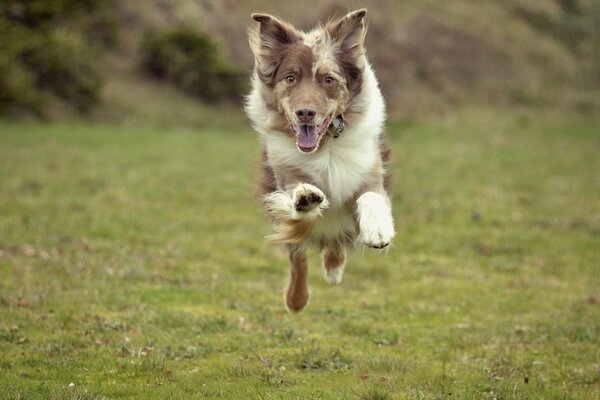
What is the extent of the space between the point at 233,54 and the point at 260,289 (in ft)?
70.9

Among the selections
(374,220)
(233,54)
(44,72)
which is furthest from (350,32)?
(233,54)

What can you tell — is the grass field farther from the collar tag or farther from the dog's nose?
the dog's nose

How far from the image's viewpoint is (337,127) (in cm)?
720

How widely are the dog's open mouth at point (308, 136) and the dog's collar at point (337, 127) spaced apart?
0.21 meters

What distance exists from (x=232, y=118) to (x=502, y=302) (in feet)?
63.8

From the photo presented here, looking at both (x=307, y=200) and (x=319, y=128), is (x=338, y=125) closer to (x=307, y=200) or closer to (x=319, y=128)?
(x=319, y=128)

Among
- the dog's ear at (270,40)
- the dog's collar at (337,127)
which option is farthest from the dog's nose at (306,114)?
the dog's ear at (270,40)

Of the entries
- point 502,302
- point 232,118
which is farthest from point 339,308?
point 232,118

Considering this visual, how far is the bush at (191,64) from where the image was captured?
28484mm

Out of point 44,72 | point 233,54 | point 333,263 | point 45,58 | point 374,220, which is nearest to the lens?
point 374,220

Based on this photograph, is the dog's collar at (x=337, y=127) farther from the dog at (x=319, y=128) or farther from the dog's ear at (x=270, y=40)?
the dog's ear at (x=270, y=40)

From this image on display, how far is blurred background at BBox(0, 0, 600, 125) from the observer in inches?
985

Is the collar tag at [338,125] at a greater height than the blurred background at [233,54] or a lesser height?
greater

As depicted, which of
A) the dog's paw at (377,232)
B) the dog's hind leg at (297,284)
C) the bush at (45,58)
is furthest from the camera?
the bush at (45,58)
